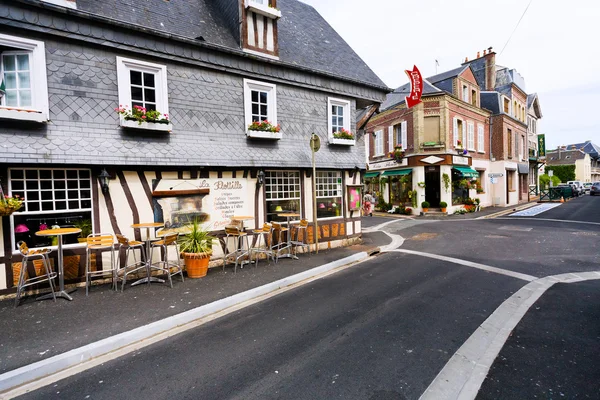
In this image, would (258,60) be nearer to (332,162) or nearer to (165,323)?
(332,162)

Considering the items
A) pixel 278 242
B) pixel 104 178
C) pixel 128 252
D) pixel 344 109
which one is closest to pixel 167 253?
pixel 128 252

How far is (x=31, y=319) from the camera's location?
4.69m

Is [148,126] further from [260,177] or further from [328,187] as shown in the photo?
[328,187]

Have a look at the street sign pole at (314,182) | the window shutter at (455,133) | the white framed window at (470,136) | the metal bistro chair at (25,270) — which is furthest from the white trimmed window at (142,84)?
the white framed window at (470,136)

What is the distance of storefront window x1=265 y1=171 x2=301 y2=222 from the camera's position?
8.84m

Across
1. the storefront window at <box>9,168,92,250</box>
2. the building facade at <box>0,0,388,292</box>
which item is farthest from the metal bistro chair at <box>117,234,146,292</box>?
the storefront window at <box>9,168,92,250</box>

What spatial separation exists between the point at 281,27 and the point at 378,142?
47.4ft

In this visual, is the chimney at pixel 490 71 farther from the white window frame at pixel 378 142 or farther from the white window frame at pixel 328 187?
the white window frame at pixel 328 187

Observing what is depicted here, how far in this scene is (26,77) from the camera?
5.68 m

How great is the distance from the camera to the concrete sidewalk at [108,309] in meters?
3.88

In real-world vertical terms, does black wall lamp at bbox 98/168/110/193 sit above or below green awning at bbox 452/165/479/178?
below

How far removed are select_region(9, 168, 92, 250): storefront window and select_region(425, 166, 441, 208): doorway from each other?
18.3 metres

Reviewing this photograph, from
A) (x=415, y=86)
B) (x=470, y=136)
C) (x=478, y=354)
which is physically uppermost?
(x=415, y=86)

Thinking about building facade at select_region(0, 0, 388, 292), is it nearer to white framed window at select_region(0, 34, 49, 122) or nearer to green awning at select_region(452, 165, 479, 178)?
white framed window at select_region(0, 34, 49, 122)
